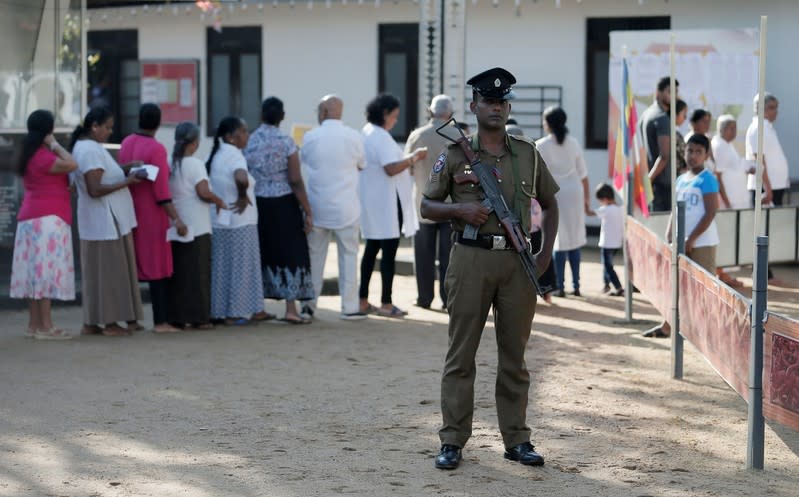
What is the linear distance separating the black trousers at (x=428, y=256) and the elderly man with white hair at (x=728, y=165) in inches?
124

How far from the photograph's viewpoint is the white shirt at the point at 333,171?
11.3 metres

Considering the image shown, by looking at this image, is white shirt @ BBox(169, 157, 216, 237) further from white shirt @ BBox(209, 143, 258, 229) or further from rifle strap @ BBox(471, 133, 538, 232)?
rifle strap @ BBox(471, 133, 538, 232)

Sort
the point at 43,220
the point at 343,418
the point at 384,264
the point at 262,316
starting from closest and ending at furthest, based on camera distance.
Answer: the point at 343,418
the point at 43,220
the point at 262,316
the point at 384,264

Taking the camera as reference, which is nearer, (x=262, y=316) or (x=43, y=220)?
(x=43, y=220)

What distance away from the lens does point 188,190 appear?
35.2 ft

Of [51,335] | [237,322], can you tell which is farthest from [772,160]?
[51,335]

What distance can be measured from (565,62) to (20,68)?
8574mm

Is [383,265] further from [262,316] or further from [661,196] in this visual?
[661,196]

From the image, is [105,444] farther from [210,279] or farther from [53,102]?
[53,102]

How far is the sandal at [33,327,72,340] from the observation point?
1050cm

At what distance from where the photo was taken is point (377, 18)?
819 inches

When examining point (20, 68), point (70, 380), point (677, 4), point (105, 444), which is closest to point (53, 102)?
point (20, 68)

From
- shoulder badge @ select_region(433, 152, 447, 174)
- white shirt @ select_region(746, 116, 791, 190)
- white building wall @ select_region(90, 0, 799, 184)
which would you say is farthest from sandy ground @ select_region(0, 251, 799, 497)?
white building wall @ select_region(90, 0, 799, 184)

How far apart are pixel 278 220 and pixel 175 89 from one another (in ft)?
37.9
